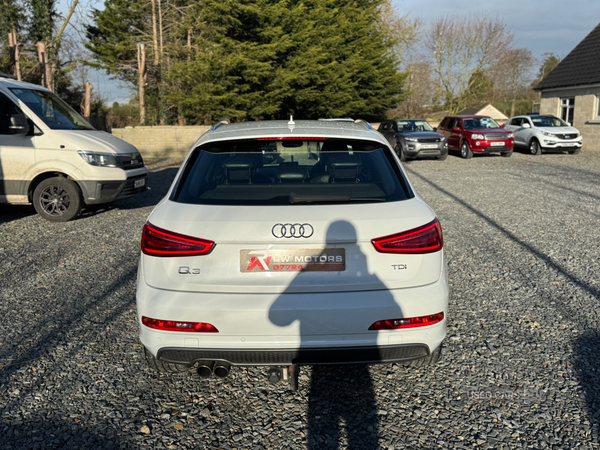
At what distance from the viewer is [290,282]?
9.04 ft

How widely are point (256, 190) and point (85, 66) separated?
38245 millimetres

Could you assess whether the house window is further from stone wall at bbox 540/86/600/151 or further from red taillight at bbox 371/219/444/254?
red taillight at bbox 371/219/444/254

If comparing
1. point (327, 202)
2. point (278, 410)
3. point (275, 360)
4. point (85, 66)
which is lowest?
point (278, 410)

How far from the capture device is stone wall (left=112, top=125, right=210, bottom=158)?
24.9 m

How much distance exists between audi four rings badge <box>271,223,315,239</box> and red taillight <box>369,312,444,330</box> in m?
0.60

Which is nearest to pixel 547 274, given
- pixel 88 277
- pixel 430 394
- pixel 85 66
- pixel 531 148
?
pixel 430 394

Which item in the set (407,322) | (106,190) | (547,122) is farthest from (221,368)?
(547,122)

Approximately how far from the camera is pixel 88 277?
576 cm

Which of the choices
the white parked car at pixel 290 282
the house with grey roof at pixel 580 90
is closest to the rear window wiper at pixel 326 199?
the white parked car at pixel 290 282

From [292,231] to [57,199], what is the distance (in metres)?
7.13

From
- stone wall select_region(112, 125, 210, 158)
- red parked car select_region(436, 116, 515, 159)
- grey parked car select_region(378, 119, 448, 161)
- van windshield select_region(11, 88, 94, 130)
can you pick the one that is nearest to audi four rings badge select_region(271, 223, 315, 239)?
van windshield select_region(11, 88, 94, 130)

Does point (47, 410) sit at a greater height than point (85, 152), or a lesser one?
lesser

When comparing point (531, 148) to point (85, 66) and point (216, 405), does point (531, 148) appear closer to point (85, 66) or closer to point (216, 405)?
point (216, 405)

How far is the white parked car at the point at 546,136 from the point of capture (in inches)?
890
